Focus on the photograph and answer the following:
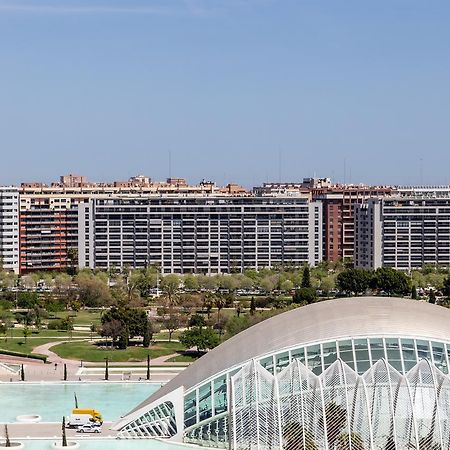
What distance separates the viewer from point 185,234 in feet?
369

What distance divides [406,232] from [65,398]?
7365 centimetres

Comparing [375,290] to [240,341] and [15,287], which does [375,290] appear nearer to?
[15,287]

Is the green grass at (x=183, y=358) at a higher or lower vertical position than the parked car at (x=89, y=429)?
lower

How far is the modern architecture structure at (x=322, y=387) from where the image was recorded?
29.5 m

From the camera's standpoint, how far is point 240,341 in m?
34.5

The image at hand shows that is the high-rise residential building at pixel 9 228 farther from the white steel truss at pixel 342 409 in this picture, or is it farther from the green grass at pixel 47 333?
the white steel truss at pixel 342 409

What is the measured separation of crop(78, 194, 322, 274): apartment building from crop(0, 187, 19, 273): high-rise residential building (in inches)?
256

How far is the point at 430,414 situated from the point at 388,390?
127cm

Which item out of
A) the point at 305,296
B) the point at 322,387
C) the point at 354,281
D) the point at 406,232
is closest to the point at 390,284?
the point at 354,281

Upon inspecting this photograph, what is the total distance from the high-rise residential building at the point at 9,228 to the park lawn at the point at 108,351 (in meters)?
50.6

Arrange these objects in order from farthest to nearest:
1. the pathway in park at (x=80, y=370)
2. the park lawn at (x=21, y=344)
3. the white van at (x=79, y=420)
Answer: the park lawn at (x=21, y=344)
the pathway in park at (x=80, y=370)
the white van at (x=79, y=420)

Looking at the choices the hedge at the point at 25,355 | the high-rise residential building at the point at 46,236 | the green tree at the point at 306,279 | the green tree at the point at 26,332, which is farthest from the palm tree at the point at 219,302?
the high-rise residential building at the point at 46,236

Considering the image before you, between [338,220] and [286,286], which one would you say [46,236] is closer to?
[286,286]

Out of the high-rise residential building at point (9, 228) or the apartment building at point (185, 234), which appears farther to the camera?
the apartment building at point (185, 234)
